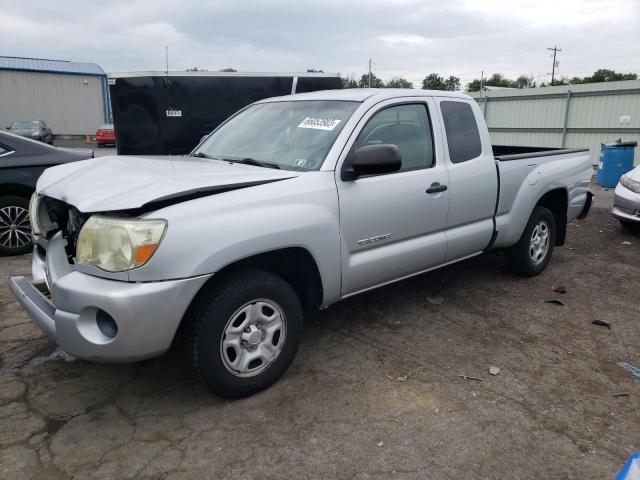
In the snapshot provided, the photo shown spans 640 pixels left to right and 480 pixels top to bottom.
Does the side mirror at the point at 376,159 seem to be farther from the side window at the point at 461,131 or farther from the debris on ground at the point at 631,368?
the debris on ground at the point at 631,368

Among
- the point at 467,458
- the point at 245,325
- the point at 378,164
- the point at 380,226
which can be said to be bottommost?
the point at 467,458

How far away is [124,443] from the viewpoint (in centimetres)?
279

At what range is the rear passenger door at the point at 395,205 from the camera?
3568mm

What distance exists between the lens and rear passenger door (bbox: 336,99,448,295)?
3.57m

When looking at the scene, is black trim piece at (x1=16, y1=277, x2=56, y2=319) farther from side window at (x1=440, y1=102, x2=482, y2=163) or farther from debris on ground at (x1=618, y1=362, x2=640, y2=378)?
debris on ground at (x1=618, y1=362, x2=640, y2=378)

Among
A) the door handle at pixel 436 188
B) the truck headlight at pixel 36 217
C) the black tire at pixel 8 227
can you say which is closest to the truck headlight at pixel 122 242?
the truck headlight at pixel 36 217

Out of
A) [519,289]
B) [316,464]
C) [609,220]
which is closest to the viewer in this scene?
[316,464]

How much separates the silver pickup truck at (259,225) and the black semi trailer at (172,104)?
197 inches

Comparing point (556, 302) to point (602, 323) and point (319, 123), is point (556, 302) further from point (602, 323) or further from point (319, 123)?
point (319, 123)

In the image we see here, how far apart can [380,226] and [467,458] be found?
161 cm

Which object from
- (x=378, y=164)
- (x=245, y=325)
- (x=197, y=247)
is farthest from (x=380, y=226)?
(x=197, y=247)

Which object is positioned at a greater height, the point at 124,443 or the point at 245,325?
the point at 245,325

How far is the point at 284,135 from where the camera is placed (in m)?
3.89

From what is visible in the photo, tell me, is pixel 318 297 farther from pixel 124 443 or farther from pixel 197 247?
pixel 124 443
